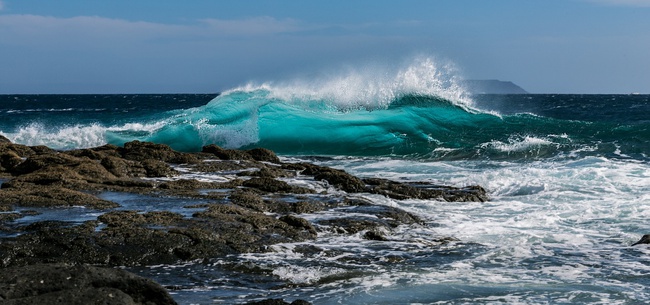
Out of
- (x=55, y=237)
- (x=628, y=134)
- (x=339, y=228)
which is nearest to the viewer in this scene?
(x=55, y=237)

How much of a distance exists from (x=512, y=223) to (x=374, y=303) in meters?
4.90

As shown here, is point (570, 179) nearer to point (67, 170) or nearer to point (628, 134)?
point (67, 170)

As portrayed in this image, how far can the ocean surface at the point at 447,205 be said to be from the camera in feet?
24.3

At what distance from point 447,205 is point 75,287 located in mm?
8808

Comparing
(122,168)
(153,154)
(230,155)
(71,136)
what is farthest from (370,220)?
(71,136)

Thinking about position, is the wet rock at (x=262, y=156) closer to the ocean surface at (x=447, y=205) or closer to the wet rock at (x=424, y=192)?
Result: the ocean surface at (x=447, y=205)

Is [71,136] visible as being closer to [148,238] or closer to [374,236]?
[374,236]

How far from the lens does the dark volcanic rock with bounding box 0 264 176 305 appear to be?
4.34m

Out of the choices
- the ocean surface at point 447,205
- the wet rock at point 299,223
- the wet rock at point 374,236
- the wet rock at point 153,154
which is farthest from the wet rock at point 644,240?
the wet rock at point 153,154

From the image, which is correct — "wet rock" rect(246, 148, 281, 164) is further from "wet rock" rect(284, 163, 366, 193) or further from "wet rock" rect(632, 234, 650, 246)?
"wet rock" rect(632, 234, 650, 246)

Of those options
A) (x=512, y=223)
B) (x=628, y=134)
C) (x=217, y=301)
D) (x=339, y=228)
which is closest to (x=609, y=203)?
(x=512, y=223)

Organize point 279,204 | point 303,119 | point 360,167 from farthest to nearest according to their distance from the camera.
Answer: point 303,119
point 360,167
point 279,204

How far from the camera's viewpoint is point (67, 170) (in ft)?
40.1

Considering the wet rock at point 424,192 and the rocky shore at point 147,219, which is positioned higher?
the rocky shore at point 147,219
